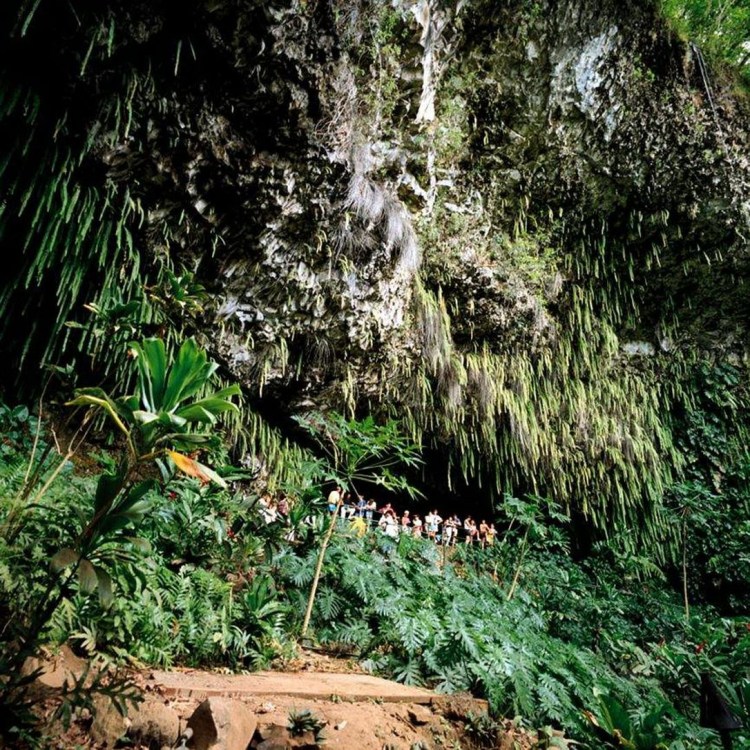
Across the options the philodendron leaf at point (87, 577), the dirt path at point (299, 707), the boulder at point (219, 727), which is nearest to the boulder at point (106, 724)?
the dirt path at point (299, 707)

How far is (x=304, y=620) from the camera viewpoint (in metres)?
2.91

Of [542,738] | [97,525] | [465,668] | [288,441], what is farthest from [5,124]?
[542,738]

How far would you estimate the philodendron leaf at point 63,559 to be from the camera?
4.51ft

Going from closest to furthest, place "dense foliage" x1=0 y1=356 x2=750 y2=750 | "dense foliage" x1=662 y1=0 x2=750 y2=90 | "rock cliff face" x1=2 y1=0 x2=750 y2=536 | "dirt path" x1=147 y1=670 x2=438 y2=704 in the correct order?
"dirt path" x1=147 y1=670 x2=438 y2=704
"dense foliage" x1=0 y1=356 x2=750 y2=750
"rock cliff face" x1=2 y1=0 x2=750 y2=536
"dense foliage" x1=662 y1=0 x2=750 y2=90

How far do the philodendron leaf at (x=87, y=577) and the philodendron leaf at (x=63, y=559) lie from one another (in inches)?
1.2

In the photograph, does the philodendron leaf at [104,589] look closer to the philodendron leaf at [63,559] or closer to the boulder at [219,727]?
the philodendron leaf at [63,559]

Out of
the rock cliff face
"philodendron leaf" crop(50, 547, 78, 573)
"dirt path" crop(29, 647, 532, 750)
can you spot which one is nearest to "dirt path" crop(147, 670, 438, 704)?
"dirt path" crop(29, 647, 532, 750)

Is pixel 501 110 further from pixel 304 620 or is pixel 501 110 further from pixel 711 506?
pixel 711 506

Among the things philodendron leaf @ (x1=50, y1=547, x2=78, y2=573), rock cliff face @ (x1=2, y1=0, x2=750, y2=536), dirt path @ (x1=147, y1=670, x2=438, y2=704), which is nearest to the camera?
philodendron leaf @ (x1=50, y1=547, x2=78, y2=573)

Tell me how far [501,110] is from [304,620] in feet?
20.3

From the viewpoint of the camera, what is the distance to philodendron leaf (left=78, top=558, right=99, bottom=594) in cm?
138

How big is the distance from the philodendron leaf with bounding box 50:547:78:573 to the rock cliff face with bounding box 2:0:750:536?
9.30ft

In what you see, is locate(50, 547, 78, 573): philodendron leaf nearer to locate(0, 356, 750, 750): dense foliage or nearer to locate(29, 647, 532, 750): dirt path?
locate(0, 356, 750, 750): dense foliage

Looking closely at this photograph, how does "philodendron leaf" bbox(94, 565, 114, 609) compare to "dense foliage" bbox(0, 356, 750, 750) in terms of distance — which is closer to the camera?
"philodendron leaf" bbox(94, 565, 114, 609)
